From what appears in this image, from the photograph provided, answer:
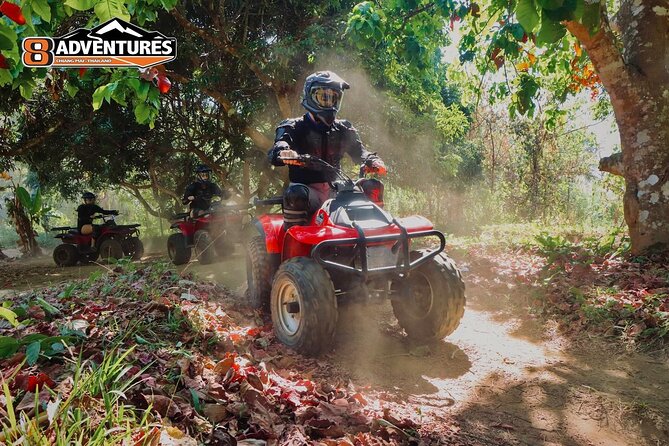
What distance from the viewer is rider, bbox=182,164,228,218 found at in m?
9.97

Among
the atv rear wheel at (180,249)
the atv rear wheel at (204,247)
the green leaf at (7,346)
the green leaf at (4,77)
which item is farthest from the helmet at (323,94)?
the atv rear wheel at (180,249)

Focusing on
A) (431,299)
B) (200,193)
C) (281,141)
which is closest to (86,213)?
(200,193)

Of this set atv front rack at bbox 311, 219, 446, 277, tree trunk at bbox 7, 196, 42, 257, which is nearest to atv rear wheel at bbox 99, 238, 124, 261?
tree trunk at bbox 7, 196, 42, 257

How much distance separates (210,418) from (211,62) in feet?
36.3

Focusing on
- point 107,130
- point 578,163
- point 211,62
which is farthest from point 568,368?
point 578,163

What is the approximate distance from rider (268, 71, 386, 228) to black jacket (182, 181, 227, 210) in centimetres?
598

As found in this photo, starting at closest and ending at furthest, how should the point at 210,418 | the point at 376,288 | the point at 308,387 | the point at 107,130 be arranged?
the point at 210,418
the point at 308,387
the point at 376,288
the point at 107,130

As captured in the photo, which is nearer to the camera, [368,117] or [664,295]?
[664,295]

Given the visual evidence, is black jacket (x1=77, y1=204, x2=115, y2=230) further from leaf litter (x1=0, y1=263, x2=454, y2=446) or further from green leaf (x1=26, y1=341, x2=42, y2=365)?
green leaf (x1=26, y1=341, x2=42, y2=365)

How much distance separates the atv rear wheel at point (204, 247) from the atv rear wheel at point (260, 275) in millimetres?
4612

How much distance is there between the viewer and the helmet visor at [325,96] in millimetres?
4473

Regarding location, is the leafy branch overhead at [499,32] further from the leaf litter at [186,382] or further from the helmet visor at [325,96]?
the leaf litter at [186,382]

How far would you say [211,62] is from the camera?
1137 centimetres

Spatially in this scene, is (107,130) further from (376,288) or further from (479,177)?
(479,177)
